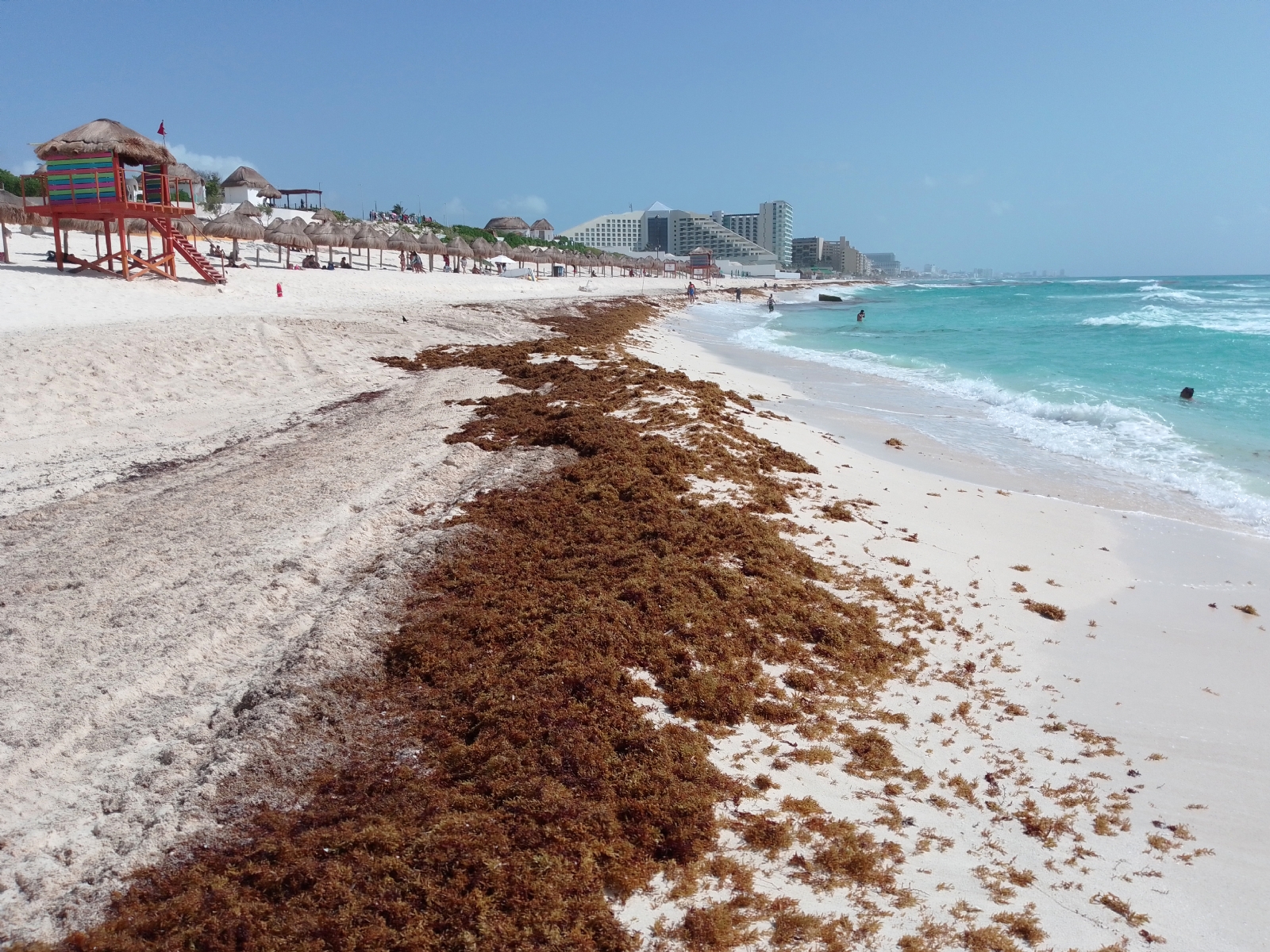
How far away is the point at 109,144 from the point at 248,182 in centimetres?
2862

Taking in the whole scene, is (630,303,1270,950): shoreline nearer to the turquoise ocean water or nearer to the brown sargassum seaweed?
the brown sargassum seaweed

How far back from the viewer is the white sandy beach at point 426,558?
2986mm

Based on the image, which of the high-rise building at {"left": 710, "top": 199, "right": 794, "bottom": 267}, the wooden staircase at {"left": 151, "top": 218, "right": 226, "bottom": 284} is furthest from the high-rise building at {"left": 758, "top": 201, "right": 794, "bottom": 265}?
the wooden staircase at {"left": 151, "top": 218, "right": 226, "bottom": 284}

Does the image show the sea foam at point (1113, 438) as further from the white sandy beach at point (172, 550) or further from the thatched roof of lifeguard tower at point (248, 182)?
the thatched roof of lifeguard tower at point (248, 182)

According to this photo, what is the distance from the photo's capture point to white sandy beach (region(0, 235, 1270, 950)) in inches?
118

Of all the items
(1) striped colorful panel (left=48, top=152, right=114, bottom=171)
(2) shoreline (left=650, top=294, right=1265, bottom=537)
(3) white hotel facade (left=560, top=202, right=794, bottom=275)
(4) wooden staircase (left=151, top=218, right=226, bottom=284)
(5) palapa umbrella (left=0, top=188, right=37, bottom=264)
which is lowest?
(2) shoreline (left=650, top=294, right=1265, bottom=537)

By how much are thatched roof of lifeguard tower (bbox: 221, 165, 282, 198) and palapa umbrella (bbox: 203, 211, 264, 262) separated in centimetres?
1777

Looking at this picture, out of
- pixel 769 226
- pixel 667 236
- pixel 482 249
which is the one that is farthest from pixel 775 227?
pixel 482 249

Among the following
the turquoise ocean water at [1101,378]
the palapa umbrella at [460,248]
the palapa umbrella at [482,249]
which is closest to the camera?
the turquoise ocean water at [1101,378]

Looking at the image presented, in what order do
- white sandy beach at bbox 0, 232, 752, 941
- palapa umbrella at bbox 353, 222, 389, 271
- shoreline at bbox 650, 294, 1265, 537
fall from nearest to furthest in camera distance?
white sandy beach at bbox 0, 232, 752, 941 < shoreline at bbox 650, 294, 1265, 537 < palapa umbrella at bbox 353, 222, 389, 271

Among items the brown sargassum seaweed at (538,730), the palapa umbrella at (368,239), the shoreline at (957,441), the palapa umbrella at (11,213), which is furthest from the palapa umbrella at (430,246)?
the brown sargassum seaweed at (538,730)

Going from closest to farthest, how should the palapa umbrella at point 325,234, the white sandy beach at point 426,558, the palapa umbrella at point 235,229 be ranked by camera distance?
the white sandy beach at point 426,558 → the palapa umbrella at point 235,229 → the palapa umbrella at point 325,234

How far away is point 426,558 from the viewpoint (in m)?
5.34

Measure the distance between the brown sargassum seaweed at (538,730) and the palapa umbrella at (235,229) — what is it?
92.5 feet
